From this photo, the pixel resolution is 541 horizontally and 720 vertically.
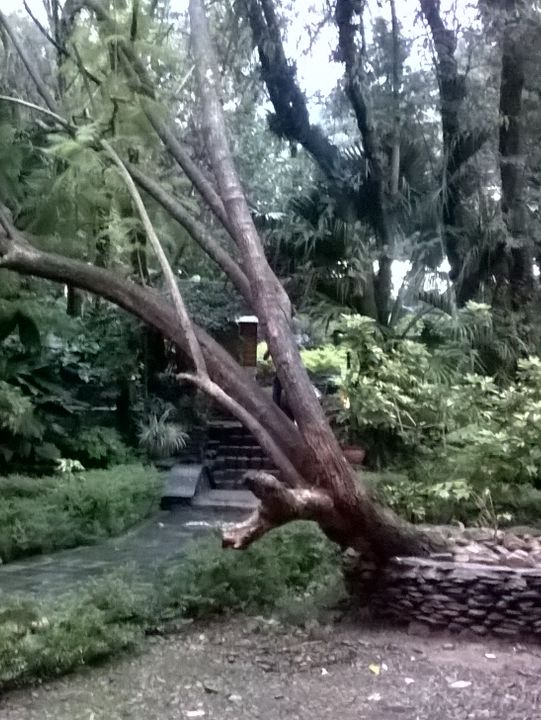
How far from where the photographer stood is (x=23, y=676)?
4062mm

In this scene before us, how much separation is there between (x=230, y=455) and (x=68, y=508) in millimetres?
3685

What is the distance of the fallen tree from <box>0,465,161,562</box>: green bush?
9.01 feet

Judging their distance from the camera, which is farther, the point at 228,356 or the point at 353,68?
the point at 353,68

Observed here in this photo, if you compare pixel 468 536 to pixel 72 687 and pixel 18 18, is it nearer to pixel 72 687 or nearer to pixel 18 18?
pixel 72 687

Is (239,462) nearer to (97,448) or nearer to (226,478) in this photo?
(226,478)

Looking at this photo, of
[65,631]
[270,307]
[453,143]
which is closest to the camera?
[65,631]

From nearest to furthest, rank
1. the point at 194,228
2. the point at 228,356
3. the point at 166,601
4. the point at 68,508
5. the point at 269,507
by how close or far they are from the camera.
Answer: the point at 269,507, the point at 166,601, the point at 228,356, the point at 194,228, the point at 68,508

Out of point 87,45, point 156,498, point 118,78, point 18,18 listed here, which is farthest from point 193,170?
point 18,18

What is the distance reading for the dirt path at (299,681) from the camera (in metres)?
3.81

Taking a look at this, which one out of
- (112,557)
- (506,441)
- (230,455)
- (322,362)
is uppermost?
(322,362)

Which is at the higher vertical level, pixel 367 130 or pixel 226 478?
pixel 367 130

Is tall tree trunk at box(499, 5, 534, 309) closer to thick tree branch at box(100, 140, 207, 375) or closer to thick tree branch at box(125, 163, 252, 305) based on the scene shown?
thick tree branch at box(125, 163, 252, 305)

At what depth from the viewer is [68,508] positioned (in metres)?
8.09

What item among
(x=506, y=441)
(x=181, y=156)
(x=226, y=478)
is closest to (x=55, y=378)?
(x=226, y=478)
